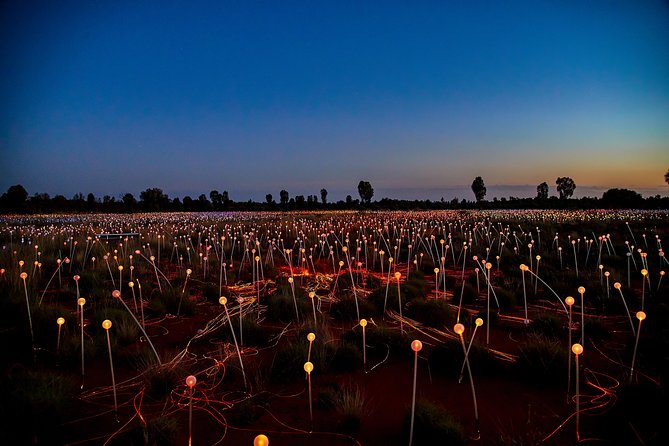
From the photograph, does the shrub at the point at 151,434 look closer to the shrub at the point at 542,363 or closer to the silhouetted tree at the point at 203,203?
the shrub at the point at 542,363

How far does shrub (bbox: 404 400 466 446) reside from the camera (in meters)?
3.06

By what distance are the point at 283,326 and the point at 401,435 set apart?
3.31 meters

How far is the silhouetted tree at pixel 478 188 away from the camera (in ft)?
221

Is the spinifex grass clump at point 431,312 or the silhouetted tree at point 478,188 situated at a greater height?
the silhouetted tree at point 478,188

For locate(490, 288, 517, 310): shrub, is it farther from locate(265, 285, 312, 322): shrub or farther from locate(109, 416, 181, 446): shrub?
locate(109, 416, 181, 446): shrub

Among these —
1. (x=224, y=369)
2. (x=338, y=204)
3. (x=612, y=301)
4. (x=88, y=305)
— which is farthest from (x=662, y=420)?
(x=338, y=204)

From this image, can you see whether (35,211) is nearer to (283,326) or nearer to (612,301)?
(283,326)

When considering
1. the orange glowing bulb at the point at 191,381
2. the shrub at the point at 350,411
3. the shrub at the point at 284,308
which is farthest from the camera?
the shrub at the point at 284,308

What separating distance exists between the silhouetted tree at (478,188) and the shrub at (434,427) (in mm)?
66958

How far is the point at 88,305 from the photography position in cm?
719

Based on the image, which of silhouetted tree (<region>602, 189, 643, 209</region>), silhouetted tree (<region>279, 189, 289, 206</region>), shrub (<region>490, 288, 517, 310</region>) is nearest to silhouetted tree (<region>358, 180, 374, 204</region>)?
silhouetted tree (<region>279, 189, 289, 206</region>)

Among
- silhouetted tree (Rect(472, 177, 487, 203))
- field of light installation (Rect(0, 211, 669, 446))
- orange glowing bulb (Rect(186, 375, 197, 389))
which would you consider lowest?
field of light installation (Rect(0, 211, 669, 446))

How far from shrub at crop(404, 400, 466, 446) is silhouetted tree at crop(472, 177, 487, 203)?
67.0 metres

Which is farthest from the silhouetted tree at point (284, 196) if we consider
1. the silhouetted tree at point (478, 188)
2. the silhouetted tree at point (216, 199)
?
the silhouetted tree at point (478, 188)
